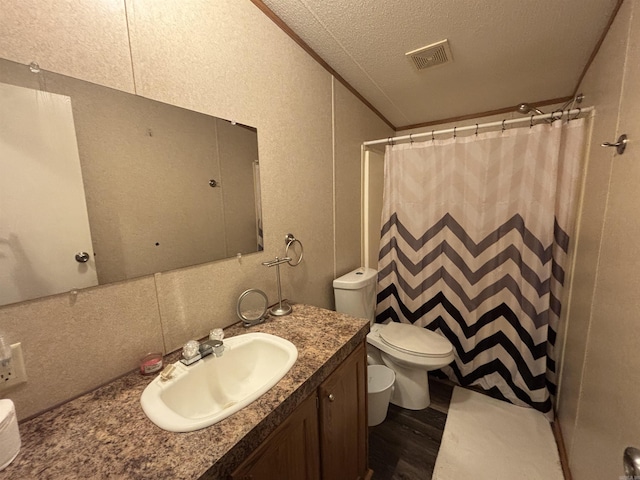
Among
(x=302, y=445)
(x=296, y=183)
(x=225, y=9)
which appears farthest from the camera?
(x=296, y=183)

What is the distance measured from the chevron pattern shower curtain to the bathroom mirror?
124 cm

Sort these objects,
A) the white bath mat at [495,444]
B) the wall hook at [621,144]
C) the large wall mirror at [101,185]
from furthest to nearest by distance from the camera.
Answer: the white bath mat at [495,444] < the wall hook at [621,144] < the large wall mirror at [101,185]

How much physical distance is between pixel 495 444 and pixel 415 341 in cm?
67

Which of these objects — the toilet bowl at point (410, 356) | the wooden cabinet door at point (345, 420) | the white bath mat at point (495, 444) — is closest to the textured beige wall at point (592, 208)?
the white bath mat at point (495, 444)

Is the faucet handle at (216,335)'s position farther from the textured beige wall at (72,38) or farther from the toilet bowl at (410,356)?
the toilet bowl at (410,356)

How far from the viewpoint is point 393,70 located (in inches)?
62.9

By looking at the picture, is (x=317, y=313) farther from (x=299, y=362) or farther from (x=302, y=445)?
(x=302, y=445)

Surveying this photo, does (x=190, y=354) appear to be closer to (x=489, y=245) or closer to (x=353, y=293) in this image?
(x=353, y=293)

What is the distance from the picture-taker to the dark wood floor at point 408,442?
1319 millimetres

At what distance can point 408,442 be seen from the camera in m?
1.48

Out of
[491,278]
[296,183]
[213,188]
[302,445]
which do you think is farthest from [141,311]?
[491,278]

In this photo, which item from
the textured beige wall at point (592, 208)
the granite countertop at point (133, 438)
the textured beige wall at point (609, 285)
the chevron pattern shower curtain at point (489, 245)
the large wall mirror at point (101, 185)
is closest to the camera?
the granite countertop at point (133, 438)

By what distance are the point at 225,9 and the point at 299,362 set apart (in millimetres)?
1365

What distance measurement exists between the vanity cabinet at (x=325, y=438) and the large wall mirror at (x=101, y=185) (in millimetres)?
625
